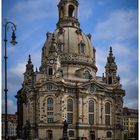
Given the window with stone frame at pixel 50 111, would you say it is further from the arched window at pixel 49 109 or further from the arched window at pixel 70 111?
the arched window at pixel 70 111

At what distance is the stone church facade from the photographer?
2002cm

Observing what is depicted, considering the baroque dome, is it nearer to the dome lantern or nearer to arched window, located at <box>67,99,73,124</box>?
the dome lantern

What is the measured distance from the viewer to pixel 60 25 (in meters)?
24.0

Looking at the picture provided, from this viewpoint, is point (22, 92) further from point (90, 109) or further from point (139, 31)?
point (139, 31)

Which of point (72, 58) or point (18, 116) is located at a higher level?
point (72, 58)

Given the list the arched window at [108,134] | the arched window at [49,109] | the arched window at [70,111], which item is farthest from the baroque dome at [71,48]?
the arched window at [108,134]

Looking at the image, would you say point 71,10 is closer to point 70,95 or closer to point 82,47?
point 82,47

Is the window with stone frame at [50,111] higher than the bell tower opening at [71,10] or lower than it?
lower

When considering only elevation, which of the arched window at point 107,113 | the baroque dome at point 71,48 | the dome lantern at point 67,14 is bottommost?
the arched window at point 107,113

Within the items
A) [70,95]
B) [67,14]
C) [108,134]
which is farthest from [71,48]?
[108,134]

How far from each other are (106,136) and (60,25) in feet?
24.4

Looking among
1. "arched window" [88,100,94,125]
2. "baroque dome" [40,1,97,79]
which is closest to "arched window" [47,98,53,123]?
"arched window" [88,100,94,125]

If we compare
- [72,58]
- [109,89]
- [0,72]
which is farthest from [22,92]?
[0,72]

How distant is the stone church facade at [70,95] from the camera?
2002cm
